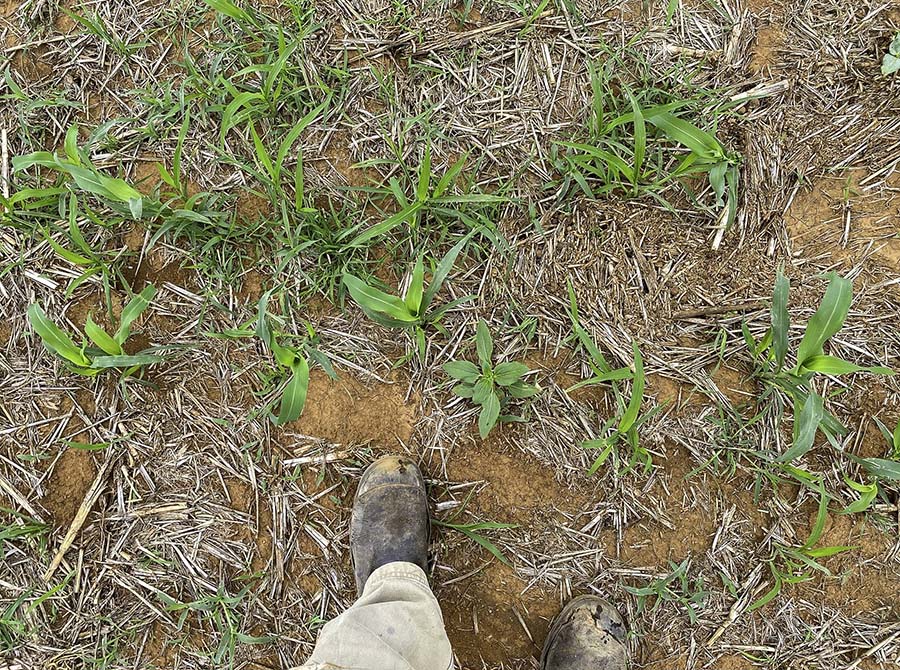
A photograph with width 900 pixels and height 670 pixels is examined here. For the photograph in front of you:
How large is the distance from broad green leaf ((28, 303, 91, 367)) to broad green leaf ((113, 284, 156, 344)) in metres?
0.12

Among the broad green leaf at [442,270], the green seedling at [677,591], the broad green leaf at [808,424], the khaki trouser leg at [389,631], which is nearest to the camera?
the khaki trouser leg at [389,631]

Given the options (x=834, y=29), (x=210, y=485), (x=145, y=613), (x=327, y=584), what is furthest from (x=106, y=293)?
(x=834, y=29)

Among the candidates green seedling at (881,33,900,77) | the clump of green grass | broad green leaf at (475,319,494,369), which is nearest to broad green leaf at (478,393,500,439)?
broad green leaf at (475,319,494,369)

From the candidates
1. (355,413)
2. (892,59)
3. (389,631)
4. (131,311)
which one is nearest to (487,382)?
(355,413)

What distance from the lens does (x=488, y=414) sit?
6.04 feet

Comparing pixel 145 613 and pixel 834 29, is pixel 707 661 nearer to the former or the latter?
pixel 145 613

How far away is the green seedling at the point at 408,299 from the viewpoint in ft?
5.88

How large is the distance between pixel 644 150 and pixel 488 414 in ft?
3.14

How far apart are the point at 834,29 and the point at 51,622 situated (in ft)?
10.7

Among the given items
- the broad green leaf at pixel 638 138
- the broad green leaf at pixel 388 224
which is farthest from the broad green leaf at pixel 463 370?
the broad green leaf at pixel 638 138

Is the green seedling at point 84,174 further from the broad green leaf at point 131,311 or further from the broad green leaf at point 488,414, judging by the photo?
the broad green leaf at point 488,414

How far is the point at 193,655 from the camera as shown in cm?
198

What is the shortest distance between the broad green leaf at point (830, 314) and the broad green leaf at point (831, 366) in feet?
0.12

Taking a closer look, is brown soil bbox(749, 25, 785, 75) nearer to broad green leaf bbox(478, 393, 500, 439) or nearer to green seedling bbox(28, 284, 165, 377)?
broad green leaf bbox(478, 393, 500, 439)
